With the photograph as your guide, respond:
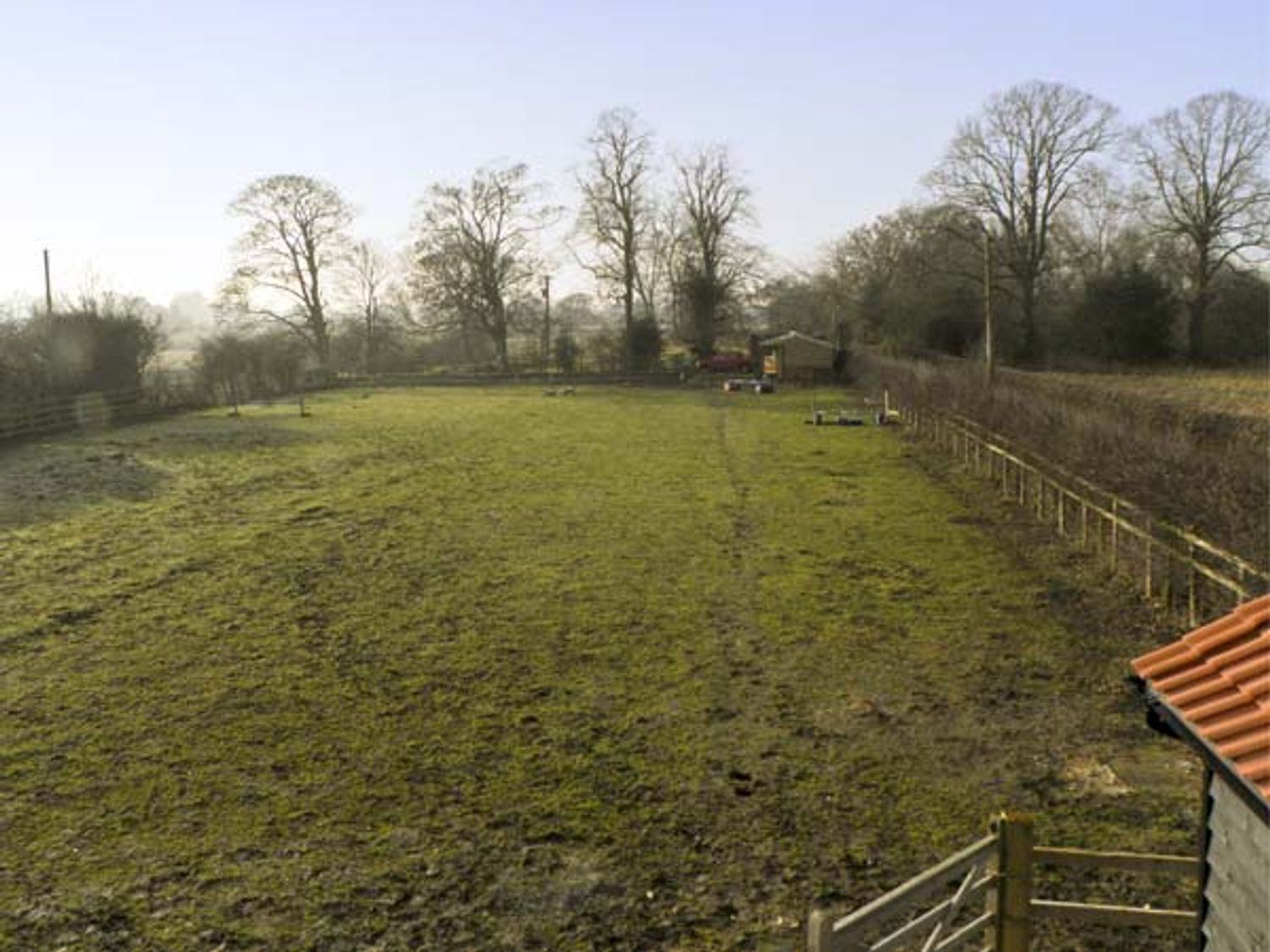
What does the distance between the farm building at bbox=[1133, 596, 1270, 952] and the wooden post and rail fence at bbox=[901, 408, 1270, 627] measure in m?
5.36

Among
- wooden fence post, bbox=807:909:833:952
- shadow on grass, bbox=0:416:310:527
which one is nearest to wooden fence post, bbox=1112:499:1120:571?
wooden fence post, bbox=807:909:833:952

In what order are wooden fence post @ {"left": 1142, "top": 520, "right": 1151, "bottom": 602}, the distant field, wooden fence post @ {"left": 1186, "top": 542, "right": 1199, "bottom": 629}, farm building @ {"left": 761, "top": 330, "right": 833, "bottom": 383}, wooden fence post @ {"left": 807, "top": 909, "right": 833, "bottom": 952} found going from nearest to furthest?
wooden fence post @ {"left": 807, "top": 909, "right": 833, "bottom": 952} < wooden fence post @ {"left": 1186, "top": 542, "right": 1199, "bottom": 629} < wooden fence post @ {"left": 1142, "top": 520, "right": 1151, "bottom": 602} < the distant field < farm building @ {"left": 761, "top": 330, "right": 833, "bottom": 383}

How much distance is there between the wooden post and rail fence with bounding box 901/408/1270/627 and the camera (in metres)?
9.66

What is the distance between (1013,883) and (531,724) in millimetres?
4395

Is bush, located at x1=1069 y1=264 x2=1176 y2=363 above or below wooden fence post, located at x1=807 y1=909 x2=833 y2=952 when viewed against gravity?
above

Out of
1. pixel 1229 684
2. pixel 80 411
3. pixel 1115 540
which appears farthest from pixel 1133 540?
pixel 80 411

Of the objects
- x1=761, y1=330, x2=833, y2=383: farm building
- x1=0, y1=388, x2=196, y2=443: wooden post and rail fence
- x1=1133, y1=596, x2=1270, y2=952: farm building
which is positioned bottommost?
x1=1133, y1=596, x2=1270, y2=952: farm building

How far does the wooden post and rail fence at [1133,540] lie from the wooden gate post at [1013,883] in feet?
18.0

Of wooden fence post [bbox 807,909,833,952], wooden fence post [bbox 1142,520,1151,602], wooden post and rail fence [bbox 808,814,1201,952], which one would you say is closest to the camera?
wooden fence post [bbox 807,909,833,952]

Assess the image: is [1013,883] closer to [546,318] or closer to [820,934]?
[820,934]

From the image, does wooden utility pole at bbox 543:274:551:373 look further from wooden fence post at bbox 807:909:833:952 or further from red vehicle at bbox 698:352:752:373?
wooden fence post at bbox 807:909:833:952

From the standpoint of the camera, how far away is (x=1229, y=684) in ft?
12.3

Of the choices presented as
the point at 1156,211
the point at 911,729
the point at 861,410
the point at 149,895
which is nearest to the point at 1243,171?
the point at 1156,211

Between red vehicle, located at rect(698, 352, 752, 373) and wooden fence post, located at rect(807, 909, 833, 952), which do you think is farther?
red vehicle, located at rect(698, 352, 752, 373)
